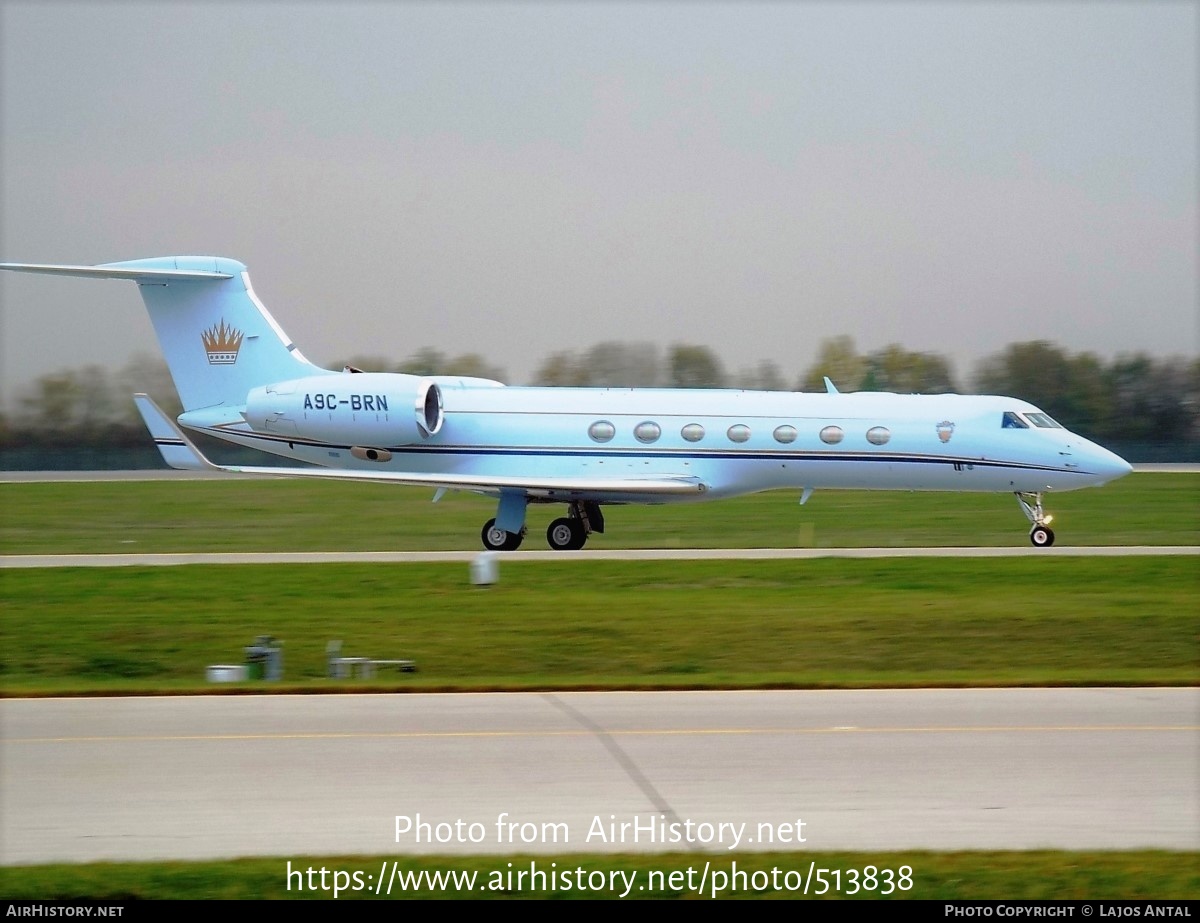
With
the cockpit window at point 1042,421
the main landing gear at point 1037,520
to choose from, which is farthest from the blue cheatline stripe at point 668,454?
the main landing gear at point 1037,520

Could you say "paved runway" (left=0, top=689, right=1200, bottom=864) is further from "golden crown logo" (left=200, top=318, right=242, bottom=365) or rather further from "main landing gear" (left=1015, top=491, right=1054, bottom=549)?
"golden crown logo" (left=200, top=318, right=242, bottom=365)

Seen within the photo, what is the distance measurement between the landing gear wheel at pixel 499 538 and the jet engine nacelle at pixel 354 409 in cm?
211

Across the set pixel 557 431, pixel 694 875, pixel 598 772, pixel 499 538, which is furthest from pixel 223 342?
pixel 694 875

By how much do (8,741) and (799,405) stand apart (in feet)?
56.2

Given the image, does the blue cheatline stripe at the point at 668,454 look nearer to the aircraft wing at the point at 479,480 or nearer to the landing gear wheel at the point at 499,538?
the aircraft wing at the point at 479,480

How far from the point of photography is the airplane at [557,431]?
2438 centimetres

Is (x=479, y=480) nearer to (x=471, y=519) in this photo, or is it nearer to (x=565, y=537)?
(x=565, y=537)

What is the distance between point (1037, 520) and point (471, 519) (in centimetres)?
1486

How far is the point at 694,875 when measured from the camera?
6.94 m

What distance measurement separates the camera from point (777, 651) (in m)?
15.5

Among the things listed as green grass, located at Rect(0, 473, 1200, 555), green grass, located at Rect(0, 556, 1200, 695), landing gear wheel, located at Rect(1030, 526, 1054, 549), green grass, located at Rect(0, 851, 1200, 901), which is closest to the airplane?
landing gear wheel, located at Rect(1030, 526, 1054, 549)

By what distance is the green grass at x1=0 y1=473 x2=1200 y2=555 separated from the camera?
28.3m

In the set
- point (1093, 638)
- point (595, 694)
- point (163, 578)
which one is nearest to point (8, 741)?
point (595, 694)

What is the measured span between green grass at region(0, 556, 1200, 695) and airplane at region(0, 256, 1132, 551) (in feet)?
11.4
